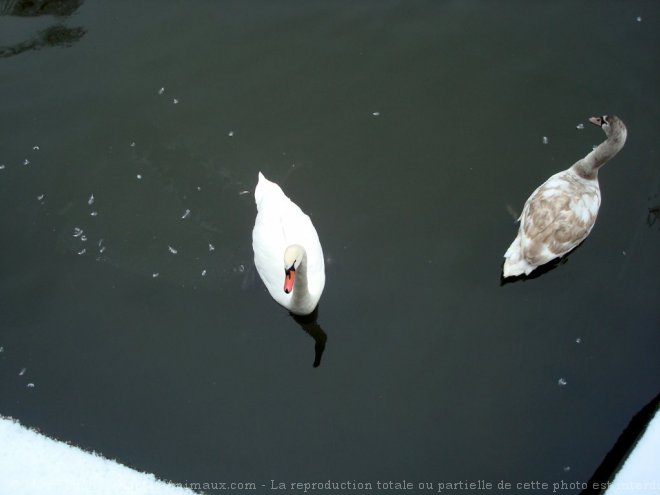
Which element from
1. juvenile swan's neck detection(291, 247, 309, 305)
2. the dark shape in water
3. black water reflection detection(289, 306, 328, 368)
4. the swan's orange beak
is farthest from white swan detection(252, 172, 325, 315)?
the dark shape in water

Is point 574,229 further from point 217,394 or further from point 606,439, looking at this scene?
point 217,394

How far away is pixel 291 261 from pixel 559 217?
86.9 inches

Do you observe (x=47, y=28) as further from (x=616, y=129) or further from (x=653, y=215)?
(x=653, y=215)

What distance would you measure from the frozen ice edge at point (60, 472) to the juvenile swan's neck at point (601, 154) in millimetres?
4019

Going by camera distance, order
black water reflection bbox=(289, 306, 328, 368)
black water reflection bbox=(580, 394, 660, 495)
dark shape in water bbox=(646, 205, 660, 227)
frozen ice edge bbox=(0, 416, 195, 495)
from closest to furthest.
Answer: frozen ice edge bbox=(0, 416, 195, 495), black water reflection bbox=(580, 394, 660, 495), black water reflection bbox=(289, 306, 328, 368), dark shape in water bbox=(646, 205, 660, 227)

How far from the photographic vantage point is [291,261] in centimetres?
416

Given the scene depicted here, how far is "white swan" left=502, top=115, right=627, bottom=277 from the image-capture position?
4.87m

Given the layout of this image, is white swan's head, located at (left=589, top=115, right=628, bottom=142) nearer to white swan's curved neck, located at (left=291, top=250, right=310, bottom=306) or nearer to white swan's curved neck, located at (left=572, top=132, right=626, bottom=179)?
white swan's curved neck, located at (left=572, top=132, right=626, bottom=179)

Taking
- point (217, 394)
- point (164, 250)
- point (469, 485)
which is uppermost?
point (164, 250)

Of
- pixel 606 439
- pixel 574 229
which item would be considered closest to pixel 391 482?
pixel 606 439

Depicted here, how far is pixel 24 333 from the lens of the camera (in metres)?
5.12

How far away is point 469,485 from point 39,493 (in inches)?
118

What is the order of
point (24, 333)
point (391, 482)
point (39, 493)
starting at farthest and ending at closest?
point (24, 333)
point (391, 482)
point (39, 493)

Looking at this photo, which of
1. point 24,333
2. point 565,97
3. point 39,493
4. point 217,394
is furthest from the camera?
point 565,97
